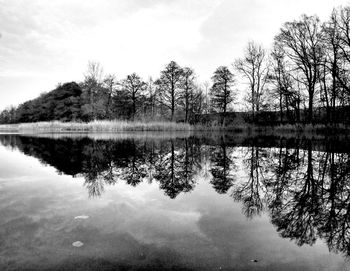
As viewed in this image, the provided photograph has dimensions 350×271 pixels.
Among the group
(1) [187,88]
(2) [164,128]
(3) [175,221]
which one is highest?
(1) [187,88]

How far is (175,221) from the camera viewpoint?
2.90 metres

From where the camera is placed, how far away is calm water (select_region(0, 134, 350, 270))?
200 centimetres

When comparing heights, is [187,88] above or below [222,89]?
above

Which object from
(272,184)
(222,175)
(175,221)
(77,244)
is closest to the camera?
(77,244)

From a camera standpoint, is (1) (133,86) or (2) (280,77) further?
(1) (133,86)

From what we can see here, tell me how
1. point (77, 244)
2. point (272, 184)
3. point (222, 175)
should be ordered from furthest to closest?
1. point (222, 175)
2. point (272, 184)
3. point (77, 244)

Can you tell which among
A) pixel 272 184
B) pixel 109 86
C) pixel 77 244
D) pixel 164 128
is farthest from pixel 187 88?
pixel 77 244

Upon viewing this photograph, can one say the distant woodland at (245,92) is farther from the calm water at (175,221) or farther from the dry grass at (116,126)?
the calm water at (175,221)

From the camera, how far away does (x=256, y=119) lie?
30156 millimetres

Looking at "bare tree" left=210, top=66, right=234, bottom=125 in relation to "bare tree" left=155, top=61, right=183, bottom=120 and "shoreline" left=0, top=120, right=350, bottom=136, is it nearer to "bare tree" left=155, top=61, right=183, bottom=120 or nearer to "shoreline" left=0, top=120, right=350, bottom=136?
"shoreline" left=0, top=120, right=350, bottom=136

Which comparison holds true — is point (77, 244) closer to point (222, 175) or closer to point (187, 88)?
point (222, 175)

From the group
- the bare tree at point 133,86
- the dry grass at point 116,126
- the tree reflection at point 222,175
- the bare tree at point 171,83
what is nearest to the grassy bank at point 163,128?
the dry grass at point 116,126

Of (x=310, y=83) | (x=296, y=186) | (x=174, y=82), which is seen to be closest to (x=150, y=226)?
(x=296, y=186)

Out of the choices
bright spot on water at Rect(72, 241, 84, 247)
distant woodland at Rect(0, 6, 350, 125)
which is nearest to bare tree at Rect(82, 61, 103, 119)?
distant woodland at Rect(0, 6, 350, 125)
